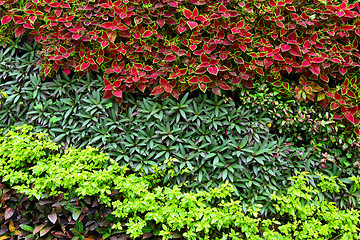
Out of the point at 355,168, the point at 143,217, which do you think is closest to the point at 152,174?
the point at 143,217

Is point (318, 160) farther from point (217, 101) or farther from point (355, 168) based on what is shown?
point (217, 101)

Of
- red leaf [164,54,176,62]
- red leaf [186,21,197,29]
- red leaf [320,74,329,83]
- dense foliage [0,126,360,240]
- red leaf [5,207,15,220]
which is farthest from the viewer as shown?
red leaf [320,74,329,83]

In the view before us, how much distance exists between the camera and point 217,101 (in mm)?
2691

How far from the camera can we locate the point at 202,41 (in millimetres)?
2631

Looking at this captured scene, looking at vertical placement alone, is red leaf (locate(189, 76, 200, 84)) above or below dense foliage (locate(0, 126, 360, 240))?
above

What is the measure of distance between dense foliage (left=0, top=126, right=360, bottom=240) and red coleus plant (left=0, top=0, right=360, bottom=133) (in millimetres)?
805

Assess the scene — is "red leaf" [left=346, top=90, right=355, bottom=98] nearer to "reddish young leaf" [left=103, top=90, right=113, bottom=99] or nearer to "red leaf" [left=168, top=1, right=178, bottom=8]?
"red leaf" [left=168, top=1, right=178, bottom=8]

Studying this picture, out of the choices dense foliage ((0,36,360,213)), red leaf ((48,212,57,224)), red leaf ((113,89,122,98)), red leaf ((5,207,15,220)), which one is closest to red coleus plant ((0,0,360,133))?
red leaf ((113,89,122,98))

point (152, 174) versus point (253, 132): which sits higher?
point (253, 132)

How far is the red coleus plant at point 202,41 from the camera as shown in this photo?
2.57 meters

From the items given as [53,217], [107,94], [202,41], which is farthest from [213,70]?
[53,217]

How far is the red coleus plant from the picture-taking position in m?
2.57

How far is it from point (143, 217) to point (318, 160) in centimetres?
180

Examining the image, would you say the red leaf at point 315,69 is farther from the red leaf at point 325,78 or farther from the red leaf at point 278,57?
the red leaf at point 278,57
